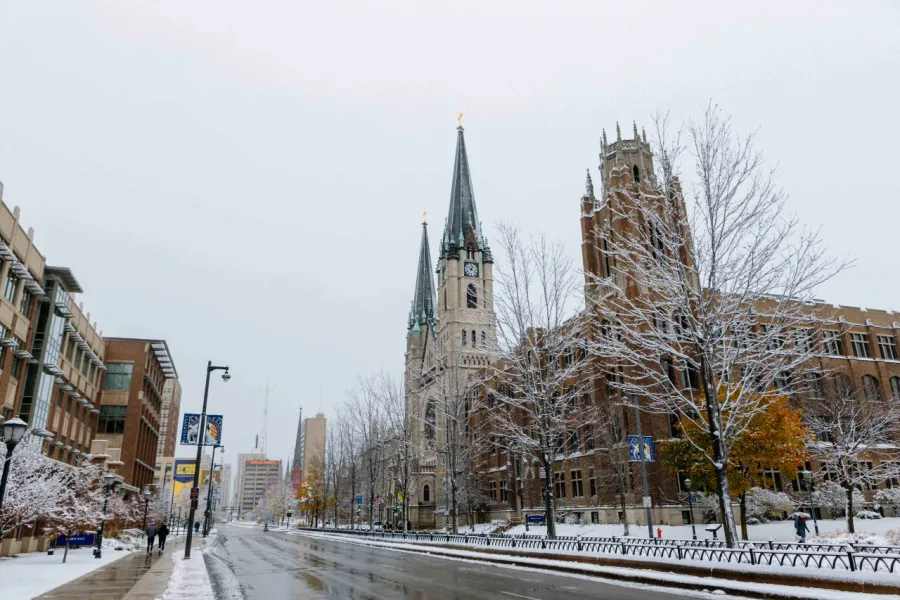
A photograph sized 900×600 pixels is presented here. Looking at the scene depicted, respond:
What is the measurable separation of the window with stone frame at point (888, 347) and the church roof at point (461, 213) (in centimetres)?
5441

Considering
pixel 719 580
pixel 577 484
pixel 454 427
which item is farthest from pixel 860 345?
pixel 719 580

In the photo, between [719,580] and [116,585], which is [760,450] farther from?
[116,585]

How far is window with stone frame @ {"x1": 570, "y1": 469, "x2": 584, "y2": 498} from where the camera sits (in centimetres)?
4862

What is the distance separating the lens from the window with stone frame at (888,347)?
54.3 meters

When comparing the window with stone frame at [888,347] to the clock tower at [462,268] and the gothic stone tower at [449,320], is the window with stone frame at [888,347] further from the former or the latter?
the clock tower at [462,268]

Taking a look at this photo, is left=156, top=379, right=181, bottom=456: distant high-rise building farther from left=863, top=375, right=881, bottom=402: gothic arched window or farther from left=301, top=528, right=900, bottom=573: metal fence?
left=863, top=375, right=881, bottom=402: gothic arched window

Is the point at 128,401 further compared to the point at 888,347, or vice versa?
the point at 128,401

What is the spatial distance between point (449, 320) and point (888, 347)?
174 feet

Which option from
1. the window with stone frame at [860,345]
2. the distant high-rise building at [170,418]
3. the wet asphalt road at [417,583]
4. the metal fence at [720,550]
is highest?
the distant high-rise building at [170,418]

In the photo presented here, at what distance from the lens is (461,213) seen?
99562mm

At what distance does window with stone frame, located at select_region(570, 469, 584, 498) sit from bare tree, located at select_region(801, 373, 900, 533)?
17.0 m

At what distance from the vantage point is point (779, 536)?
34.1m

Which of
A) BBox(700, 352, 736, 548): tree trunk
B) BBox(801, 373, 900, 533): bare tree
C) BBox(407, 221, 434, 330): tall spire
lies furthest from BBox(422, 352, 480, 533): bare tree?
BBox(407, 221, 434, 330): tall spire

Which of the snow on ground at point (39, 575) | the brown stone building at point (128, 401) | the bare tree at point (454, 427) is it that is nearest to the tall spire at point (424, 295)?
the bare tree at point (454, 427)
